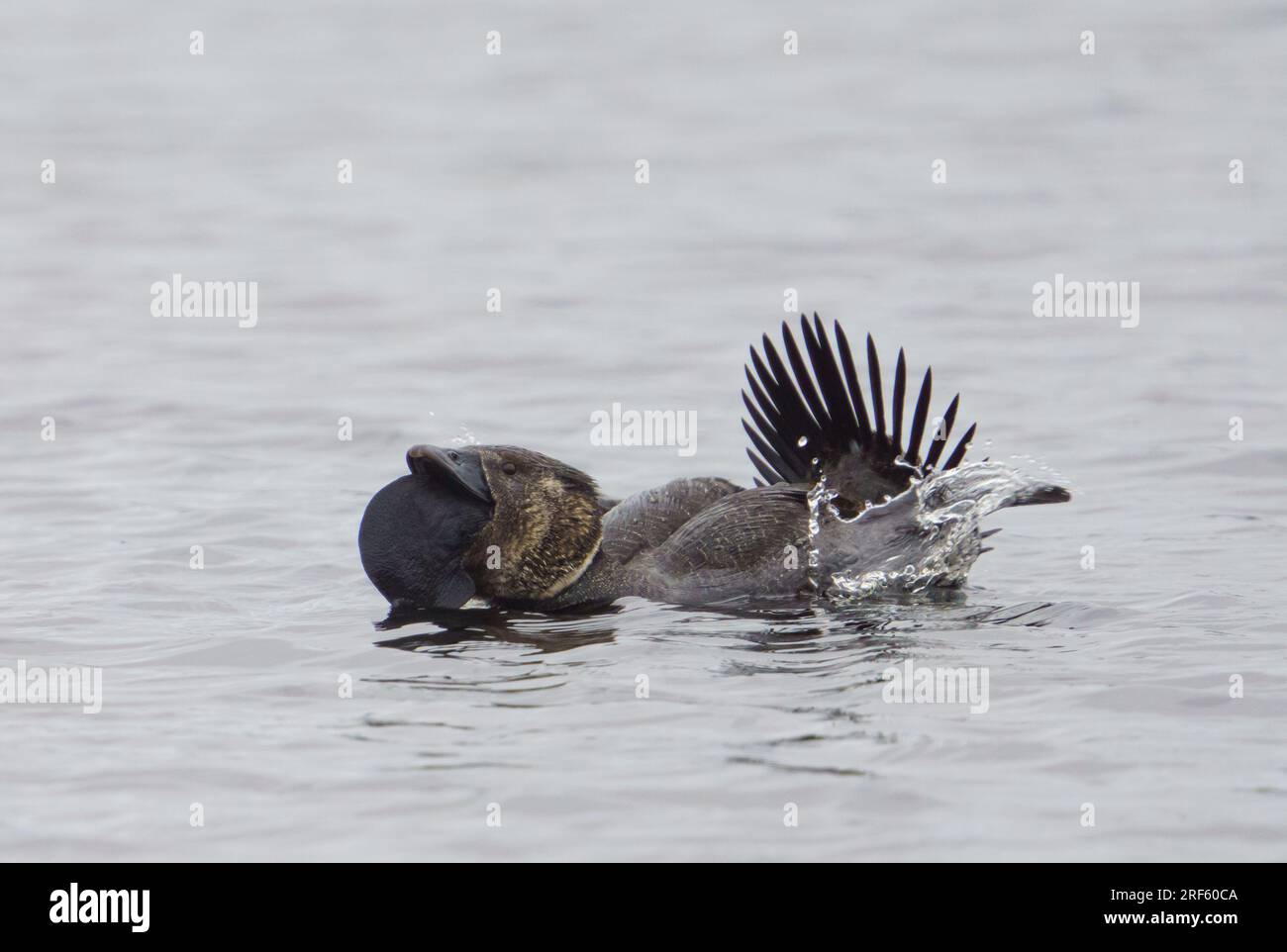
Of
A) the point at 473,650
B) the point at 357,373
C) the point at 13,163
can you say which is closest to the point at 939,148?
the point at 357,373

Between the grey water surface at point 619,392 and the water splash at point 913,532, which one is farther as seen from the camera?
the water splash at point 913,532

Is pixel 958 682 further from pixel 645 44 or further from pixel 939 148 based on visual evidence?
pixel 645 44

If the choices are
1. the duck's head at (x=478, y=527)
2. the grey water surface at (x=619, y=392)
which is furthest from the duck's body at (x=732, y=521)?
the grey water surface at (x=619, y=392)

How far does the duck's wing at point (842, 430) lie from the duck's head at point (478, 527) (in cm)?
103

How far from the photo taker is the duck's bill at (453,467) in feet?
28.7

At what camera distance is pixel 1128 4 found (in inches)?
1090

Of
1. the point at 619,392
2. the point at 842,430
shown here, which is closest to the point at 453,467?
the point at 842,430

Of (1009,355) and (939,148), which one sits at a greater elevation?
(939,148)

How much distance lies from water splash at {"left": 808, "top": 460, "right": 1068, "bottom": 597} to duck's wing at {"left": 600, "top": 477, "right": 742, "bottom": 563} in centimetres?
63

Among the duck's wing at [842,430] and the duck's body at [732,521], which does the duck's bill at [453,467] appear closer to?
the duck's body at [732,521]

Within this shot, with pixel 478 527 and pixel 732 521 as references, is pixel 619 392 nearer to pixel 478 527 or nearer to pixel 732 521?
pixel 732 521

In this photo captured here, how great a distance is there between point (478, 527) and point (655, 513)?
3.56 ft

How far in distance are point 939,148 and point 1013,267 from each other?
14.2 ft

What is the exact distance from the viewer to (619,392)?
14.5m
